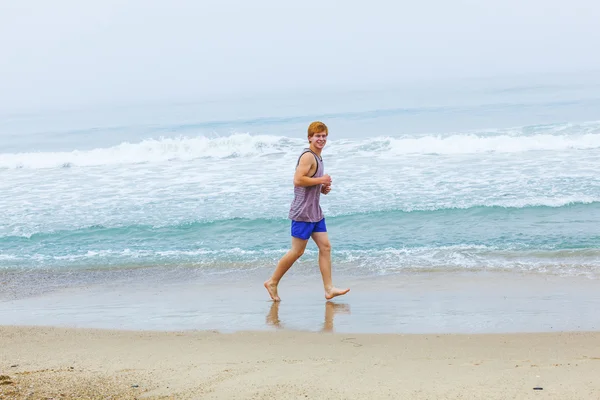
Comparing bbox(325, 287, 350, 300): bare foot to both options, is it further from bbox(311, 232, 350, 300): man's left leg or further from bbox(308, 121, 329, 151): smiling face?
bbox(308, 121, 329, 151): smiling face

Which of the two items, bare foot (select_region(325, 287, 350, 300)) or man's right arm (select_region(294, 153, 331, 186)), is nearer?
man's right arm (select_region(294, 153, 331, 186))

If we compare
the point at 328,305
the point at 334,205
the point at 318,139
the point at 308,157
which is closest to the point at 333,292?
the point at 328,305

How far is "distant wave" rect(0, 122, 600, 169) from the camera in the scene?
59.7 ft

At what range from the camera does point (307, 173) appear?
6.09 meters

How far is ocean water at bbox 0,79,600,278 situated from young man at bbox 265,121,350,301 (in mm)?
1250

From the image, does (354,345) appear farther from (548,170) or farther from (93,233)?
(548,170)

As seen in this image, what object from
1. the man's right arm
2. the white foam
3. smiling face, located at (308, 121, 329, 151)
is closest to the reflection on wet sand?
the man's right arm

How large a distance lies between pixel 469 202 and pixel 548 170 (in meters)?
3.68

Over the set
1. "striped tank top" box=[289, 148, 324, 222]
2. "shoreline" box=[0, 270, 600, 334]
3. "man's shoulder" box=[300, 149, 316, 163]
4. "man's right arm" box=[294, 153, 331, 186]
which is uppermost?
"man's shoulder" box=[300, 149, 316, 163]

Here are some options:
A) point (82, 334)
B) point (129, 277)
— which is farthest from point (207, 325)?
point (129, 277)

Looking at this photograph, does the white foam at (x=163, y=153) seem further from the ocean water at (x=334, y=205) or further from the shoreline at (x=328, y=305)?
the shoreline at (x=328, y=305)

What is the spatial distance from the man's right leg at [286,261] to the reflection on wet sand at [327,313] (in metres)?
0.12

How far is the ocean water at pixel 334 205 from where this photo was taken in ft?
27.5

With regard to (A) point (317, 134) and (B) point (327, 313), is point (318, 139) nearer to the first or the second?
(A) point (317, 134)
